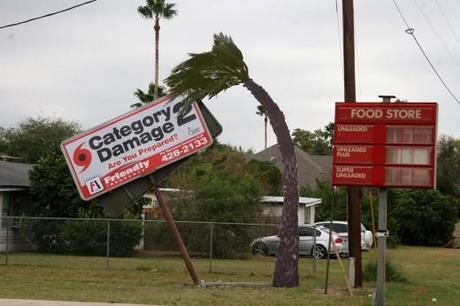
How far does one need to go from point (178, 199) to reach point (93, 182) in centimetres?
1129

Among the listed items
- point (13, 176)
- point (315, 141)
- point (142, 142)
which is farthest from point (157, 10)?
point (315, 141)

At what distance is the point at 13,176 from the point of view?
31484 mm

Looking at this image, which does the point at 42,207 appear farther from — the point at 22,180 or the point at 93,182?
the point at 93,182

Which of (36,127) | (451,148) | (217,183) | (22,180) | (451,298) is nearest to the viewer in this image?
(451,298)

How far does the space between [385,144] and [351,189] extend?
14.8ft

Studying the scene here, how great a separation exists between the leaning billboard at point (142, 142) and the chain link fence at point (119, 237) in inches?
293

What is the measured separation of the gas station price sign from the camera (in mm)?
12992

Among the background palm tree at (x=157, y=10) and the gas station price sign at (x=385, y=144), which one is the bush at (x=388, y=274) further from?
the background palm tree at (x=157, y=10)

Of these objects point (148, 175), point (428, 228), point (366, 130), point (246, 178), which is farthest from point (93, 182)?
point (428, 228)

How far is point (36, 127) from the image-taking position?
63.8 meters

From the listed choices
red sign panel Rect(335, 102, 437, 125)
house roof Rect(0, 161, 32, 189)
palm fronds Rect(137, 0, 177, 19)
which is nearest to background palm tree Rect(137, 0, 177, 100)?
palm fronds Rect(137, 0, 177, 19)

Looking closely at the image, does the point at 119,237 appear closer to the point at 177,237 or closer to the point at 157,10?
the point at 177,237

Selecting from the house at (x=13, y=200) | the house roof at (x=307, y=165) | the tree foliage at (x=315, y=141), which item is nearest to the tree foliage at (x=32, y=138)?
the house roof at (x=307, y=165)

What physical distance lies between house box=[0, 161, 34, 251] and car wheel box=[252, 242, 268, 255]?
339 inches
